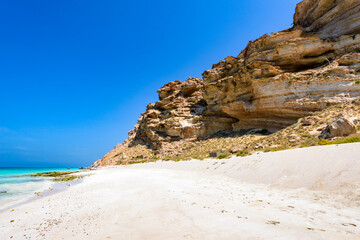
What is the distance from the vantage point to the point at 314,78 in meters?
25.2

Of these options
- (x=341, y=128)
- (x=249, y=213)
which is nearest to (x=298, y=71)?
(x=341, y=128)

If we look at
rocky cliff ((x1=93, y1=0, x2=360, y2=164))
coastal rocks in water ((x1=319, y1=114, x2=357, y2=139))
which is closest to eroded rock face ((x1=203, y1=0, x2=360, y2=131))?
rocky cliff ((x1=93, y1=0, x2=360, y2=164))

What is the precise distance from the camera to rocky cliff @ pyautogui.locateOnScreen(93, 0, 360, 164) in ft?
80.0

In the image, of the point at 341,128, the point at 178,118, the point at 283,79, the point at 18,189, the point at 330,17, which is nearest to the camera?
the point at 18,189

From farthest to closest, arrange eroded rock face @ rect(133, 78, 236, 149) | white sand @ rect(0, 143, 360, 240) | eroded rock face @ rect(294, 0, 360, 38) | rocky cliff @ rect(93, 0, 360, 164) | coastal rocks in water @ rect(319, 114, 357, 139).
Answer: eroded rock face @ rect(133, 78, 236, 149) < eroded rock face @ rect(294, 0, 360, 38) < rocky cliff @ rect(93, 0, 360, 164) < coastal rocks in water @ rect(319, 114, 357, 139) < white sand @ rect(0, 143, 360, 240)

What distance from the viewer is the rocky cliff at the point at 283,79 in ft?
80.0

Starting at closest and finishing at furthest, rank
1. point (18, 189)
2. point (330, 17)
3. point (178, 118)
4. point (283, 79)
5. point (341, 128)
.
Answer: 1. point (18, 189)
2. point (341, 128)
3. point (283, 79)
4. point (330, 17)
5. point (178, 118)

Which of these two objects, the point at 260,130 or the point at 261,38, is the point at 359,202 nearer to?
the point at 260,130

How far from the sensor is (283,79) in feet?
90.5

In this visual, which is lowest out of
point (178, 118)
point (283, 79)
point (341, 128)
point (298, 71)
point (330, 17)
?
point (341, 128)

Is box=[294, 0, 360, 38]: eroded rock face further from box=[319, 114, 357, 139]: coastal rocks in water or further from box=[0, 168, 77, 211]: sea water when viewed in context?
box=[0, 168, 77, 211]: sea water

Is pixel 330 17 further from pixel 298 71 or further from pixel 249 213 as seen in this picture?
pixel 249 213

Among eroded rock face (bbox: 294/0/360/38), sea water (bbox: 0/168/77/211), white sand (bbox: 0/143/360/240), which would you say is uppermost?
eroded rock face (bbox: 294/0/360/38)

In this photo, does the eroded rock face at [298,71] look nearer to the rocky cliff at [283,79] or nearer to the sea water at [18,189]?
the rocky cliff at [283,79]
